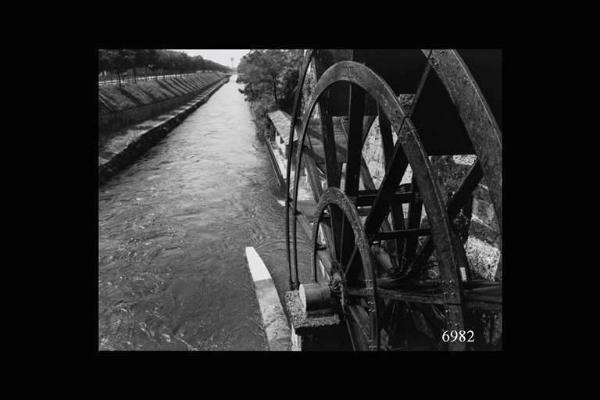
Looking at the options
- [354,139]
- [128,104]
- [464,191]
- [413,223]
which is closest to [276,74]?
[128,104]

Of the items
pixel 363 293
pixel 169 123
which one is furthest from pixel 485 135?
pixel 169 123

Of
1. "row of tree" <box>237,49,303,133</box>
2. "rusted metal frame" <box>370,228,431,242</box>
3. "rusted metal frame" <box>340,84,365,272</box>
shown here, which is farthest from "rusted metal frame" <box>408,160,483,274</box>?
"row of tree" <box>237,49,303,133</box>

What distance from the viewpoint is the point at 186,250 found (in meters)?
9.85

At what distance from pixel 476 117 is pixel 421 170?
0.41m

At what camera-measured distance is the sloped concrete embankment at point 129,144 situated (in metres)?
14.7

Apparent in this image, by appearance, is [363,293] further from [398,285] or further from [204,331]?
[204,331]

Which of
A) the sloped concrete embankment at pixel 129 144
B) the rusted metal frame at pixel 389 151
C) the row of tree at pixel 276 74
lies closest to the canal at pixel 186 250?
the sloped concrete embankment at pixel 129 144

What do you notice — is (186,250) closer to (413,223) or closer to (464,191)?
(413,223)

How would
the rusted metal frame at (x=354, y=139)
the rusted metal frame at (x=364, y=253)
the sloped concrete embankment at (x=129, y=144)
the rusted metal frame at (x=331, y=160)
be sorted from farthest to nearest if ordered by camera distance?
the sloped concrete embankment at (x=129, y=144) < the rusted metal frame at (x=331, y=160) < the rusted metal frame at (x=354, y=139) < the rusted metal frame at (x=364, y=253)

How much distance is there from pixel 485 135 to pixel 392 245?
3071 millimetres

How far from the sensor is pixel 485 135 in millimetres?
Result: 1838

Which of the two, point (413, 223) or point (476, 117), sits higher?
point (476, 117)

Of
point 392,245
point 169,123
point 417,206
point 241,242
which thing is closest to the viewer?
point 417,206

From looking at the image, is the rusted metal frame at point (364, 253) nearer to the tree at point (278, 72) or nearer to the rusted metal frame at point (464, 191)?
the rusted metal frame at point (464, 191)
